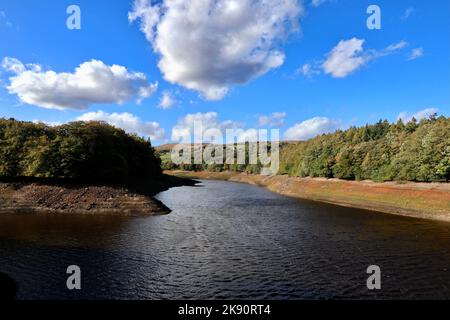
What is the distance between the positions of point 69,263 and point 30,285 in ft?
16.2

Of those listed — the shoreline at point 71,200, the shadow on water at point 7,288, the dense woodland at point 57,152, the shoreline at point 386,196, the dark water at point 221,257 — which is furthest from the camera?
the dense woodland at point 57,152

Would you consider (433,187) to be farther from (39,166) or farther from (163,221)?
(39,166)

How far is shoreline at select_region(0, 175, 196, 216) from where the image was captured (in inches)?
2103

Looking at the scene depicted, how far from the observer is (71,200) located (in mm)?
55969

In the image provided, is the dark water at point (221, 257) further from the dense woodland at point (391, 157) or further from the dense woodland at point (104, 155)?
the dense woodland at point (391, 157)

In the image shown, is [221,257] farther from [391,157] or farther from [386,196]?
[391,157]

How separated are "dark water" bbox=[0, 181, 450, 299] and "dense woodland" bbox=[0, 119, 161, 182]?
1404 cm

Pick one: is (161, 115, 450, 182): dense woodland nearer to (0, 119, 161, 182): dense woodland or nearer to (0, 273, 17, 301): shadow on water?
(0, 119, 161, 182): dense woodland

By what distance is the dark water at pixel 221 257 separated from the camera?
22.1 meters

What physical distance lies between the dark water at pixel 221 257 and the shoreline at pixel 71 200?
481 centimetres

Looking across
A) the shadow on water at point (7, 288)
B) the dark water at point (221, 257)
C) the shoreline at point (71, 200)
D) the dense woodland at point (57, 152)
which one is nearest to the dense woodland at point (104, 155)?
the dense woodland at point (57, 152)

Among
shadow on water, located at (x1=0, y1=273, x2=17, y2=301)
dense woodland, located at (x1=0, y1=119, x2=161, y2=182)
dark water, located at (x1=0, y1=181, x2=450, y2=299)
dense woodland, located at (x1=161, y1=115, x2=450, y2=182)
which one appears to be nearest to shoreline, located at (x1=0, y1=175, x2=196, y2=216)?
dense woodland, located at (x1=0, y1=119, x2=161, y2=182)

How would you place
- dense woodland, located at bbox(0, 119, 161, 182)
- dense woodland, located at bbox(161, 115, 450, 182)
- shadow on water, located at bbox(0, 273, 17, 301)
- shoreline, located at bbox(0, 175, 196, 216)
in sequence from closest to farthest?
shadow on water, located at bbox(0, 273, 17, 301) < shoreline, located at bbox(0, 175, 196, 216) < dense woodland, located at bbox(0, 119, 161, 182) < dense woodland, located at bbox(161, 115, 450, 182)
